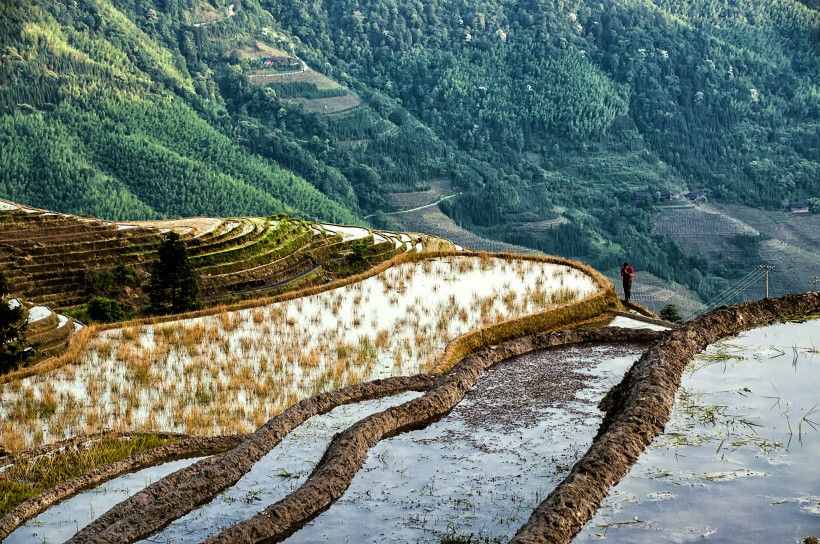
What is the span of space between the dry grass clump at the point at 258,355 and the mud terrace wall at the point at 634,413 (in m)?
4.24

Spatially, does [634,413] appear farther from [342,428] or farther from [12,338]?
[12,338]

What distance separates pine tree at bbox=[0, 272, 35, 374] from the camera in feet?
53.0

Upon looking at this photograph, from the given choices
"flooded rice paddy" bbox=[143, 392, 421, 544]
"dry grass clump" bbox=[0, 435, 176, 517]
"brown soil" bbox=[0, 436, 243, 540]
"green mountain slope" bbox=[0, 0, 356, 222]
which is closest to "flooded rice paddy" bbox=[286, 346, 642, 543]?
"flooded rice paddy" bbox=[143, 392, 421, 544]

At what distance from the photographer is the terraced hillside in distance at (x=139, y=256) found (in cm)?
4234

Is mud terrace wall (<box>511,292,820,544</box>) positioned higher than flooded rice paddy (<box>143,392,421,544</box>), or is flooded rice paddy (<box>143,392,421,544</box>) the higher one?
mud terrace wall (<box>511,292,820,544</box>)

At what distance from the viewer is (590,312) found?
52.7 feet

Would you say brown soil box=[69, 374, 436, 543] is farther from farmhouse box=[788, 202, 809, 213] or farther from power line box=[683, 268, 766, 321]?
farmhouse box=[788, 202, 809, 213]

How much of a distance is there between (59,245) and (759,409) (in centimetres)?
4116

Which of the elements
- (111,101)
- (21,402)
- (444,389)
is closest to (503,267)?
(21,402)

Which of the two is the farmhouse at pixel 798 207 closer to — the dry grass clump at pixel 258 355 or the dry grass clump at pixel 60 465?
the dry grass clump at pixel 258 355

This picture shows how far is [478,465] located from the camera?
5.61m

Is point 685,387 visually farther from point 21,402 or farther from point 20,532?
point 21,402

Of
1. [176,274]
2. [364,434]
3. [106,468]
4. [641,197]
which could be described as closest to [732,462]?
[364,434]

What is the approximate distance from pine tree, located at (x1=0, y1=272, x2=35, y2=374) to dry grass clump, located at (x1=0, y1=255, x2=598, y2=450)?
2588 millimetres
